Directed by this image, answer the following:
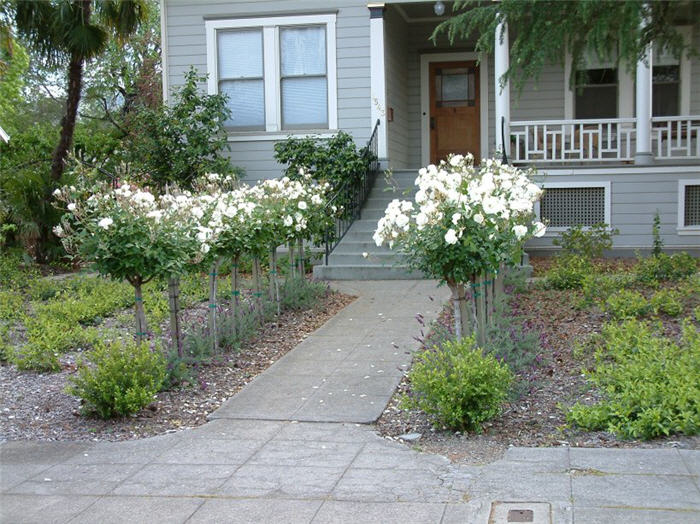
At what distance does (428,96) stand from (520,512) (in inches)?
517

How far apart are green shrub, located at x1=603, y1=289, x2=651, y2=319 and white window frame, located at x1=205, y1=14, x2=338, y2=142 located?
735 cm

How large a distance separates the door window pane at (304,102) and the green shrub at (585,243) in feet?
16.3

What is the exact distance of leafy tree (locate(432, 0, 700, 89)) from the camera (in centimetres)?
693

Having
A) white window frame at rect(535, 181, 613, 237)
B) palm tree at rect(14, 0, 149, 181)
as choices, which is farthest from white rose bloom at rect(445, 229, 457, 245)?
palm tree at rect(14, 0, 149, 181)

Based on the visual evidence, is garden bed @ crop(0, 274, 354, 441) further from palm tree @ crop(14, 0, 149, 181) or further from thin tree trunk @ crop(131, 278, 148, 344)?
palm tree @ crop(14, 0, 149, 181)

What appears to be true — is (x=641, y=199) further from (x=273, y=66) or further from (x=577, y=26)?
(x=273, y=66)

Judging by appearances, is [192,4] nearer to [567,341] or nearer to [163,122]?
[163,122]

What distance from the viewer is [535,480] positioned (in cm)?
446

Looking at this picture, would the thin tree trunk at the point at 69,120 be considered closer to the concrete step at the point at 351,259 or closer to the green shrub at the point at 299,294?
the concrete step at the point at 351,259

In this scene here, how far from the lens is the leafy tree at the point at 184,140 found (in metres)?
14.1

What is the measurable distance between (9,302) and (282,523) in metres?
7.44

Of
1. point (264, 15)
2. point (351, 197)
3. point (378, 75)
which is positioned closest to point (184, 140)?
point (264, 15)

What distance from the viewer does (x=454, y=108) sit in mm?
16234

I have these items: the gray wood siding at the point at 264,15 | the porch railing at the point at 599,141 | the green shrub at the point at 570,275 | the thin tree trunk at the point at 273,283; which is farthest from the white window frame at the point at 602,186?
the thin tree trunk at the point at 273,283
